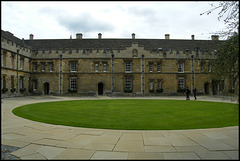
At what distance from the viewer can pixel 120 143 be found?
4.92 meters

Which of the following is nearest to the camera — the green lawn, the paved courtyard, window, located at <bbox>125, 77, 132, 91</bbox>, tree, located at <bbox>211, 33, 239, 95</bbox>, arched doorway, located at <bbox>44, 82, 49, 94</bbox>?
the paved courtyard

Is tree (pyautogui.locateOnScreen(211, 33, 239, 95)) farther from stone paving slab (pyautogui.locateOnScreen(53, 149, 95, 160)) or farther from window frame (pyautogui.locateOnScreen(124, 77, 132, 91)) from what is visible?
window frame (pyautogui.locateOnScreen(124, 77, 132, 91))

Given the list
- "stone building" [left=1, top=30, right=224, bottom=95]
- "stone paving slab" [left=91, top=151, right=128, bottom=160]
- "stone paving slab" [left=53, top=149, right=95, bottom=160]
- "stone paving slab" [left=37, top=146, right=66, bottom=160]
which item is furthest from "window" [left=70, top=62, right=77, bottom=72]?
"stone paving slab" [left=91, top=151, right=128, bottom=160]

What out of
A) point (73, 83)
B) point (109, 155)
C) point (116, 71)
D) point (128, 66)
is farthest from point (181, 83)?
point (109, 155)

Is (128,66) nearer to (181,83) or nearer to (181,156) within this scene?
(181,83)

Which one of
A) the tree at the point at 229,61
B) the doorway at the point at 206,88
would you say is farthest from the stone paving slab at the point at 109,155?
the doorway at the point at 206,88

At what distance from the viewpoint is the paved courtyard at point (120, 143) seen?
404 centimetres

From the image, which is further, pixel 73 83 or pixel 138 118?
pixel 73 83

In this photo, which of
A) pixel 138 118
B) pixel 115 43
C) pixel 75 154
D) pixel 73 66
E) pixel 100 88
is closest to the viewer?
pixel 75 154

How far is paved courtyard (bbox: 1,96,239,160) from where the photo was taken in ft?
13.3

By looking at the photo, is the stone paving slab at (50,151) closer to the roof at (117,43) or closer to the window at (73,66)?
the window at (73,66)

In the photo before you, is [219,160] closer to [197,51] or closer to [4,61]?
[4,61]

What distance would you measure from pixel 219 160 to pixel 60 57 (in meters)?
30.8

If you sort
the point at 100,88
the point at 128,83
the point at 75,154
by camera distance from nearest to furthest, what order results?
the point at 75,154 → the point at 128,83 → the point at 100,88
